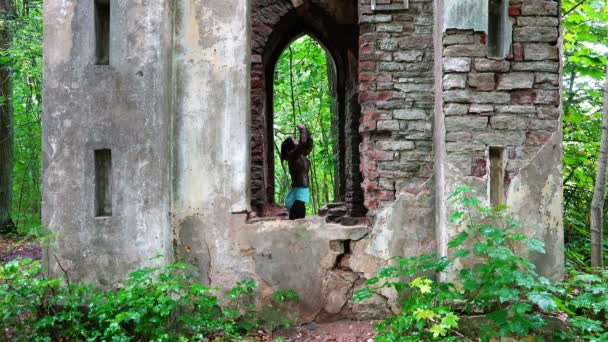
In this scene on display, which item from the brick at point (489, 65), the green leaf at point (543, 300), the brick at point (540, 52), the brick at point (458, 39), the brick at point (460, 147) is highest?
the brick at point (458, 39)

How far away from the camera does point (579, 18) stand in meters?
6.16

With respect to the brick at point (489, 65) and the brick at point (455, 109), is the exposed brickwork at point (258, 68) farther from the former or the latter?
the brick at point (489, 65)

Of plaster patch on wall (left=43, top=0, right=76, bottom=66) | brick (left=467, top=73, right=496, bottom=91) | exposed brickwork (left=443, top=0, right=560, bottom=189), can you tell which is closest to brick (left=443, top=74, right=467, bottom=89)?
exposed brickwork (left=443, top=0, right=560, bottom=189)

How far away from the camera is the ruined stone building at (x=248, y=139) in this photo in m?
4.18

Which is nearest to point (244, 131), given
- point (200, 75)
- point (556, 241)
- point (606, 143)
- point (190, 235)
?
point (200, 75)

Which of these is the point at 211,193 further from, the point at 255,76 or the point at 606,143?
the point at 606,143

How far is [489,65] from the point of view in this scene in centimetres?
418

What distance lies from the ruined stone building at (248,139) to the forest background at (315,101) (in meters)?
0.87

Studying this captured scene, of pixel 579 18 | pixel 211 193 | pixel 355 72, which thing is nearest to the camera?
pixel 211 193

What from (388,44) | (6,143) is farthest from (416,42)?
(6,143)

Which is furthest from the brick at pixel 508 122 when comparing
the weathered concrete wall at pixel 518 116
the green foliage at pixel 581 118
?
the green foliage at pixel 581 118

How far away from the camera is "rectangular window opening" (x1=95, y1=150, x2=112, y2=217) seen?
438cm

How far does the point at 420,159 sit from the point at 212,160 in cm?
203

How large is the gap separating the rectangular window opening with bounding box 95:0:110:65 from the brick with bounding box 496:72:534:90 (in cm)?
371
